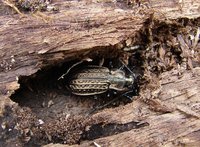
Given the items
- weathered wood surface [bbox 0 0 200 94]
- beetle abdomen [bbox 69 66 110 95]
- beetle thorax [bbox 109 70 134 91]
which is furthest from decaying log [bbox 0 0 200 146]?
beetle thorax [bbox 109 70 134 91]

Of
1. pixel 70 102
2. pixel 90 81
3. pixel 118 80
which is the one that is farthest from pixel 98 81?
pixel 70 102

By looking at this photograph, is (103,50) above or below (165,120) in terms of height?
above

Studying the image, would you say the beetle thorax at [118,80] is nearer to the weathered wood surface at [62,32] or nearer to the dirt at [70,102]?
the dirt at [70,102]

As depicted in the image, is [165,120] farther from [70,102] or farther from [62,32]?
[62,32]

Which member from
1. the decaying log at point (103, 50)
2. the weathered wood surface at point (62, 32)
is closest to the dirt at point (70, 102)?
the decaying log at point (103, 50)

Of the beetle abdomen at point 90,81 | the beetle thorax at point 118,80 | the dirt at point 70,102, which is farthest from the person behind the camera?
the beetle thorax at point 118,80

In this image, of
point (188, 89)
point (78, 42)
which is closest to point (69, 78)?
point (78, 42)

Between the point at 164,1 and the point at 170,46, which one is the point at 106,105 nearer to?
the point at 170,46
